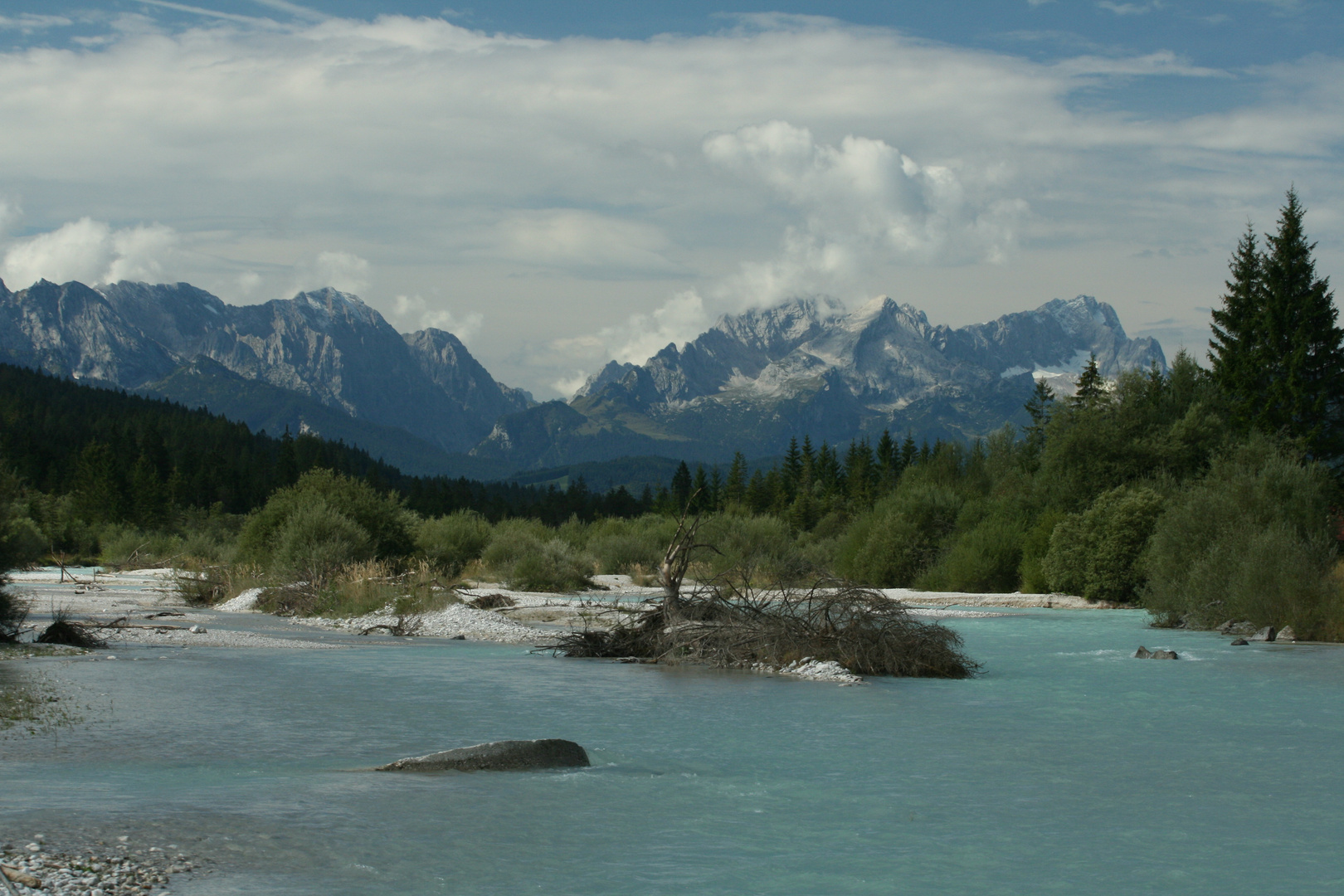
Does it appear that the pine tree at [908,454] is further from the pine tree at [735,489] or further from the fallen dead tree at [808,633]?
the fallen dead tree at [808,633]

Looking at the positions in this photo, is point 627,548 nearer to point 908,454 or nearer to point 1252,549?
point 1252,549

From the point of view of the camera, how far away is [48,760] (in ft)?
35.3

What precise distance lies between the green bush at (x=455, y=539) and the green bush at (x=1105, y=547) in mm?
23642

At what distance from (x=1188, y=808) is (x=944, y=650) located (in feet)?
32.0

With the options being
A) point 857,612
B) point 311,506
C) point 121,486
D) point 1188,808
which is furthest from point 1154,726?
point 121,486

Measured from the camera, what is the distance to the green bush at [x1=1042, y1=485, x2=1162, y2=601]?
4025cm

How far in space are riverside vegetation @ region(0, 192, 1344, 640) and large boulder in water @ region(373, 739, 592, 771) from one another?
9.63 metres

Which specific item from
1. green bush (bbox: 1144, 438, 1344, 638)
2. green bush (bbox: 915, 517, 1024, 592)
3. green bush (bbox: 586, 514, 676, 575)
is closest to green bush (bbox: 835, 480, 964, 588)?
green bush (bbox: 915, 517, 1024, 592)

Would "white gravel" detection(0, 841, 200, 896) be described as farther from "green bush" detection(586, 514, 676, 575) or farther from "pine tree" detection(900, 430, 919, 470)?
"pine tree" detection(900, 430, 919, 470)

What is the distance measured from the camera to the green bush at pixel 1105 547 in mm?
40250

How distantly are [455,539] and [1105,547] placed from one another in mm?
27133

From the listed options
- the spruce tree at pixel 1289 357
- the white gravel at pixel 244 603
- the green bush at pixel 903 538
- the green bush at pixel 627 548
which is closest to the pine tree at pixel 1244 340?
the spruce tree at pixel 1289 357

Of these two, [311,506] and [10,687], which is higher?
[311,506]

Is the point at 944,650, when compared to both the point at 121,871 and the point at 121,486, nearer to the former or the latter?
the point at 121,871
